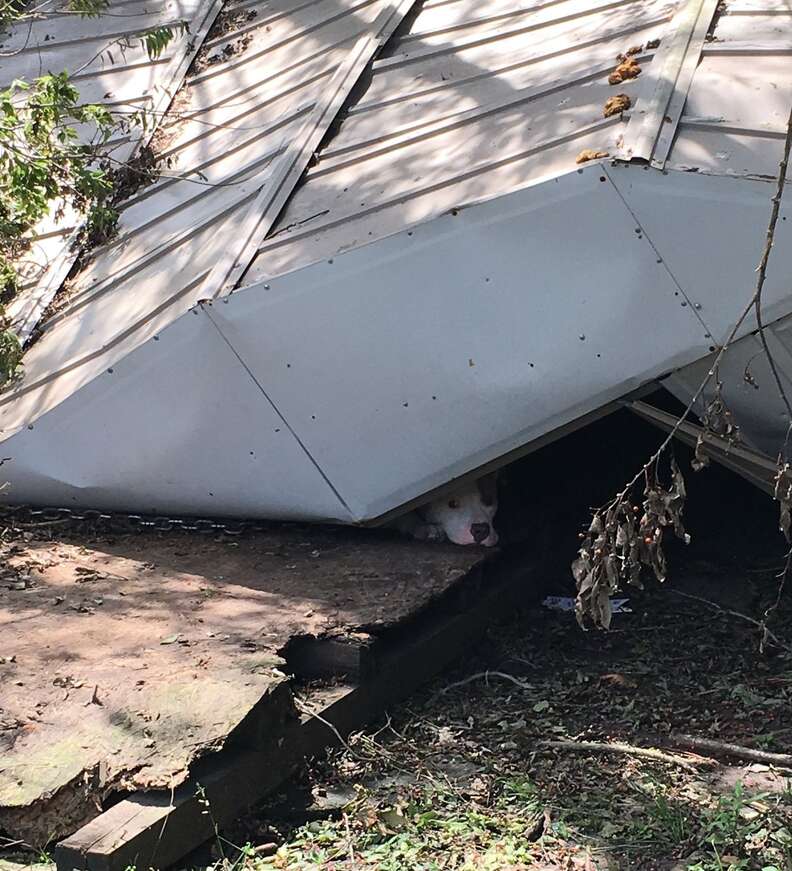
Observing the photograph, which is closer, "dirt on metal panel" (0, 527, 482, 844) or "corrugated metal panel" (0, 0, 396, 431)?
"dirt on metal panel" (0, 527, 482, 844)

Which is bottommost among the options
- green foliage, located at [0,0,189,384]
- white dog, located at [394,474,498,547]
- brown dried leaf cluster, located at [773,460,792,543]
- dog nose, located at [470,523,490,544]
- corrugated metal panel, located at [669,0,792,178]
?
dog nose, located at [470,523,490,544]

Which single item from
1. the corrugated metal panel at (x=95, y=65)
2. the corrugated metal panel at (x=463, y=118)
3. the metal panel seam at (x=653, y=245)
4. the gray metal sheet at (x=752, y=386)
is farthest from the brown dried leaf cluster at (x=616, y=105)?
the corrugated metal panel at (x=95, y=65)

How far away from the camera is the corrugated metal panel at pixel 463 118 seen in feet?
19.2

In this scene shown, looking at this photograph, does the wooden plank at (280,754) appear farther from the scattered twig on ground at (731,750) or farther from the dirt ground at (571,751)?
the scattered twig on ground at (731,750)

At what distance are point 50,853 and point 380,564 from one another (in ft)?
7.96

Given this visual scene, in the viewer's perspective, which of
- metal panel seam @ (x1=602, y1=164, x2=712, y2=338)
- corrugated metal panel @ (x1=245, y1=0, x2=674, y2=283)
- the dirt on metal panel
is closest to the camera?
the dirt on metal panel

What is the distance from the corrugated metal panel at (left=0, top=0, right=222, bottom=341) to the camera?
24.9ft

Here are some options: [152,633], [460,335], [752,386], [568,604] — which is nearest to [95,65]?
[460,335]

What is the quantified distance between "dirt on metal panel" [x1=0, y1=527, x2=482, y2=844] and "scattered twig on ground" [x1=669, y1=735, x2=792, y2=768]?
1248 millimetres

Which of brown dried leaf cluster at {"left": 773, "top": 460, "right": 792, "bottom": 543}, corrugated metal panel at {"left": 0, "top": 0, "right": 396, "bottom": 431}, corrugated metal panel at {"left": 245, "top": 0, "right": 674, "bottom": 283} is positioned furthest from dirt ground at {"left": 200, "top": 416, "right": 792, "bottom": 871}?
corrugated metal panel at {"left": 0, "top": 0, "right": 396, "bottom": 431}

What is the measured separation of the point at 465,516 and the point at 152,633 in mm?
1822

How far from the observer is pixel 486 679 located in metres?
5.42

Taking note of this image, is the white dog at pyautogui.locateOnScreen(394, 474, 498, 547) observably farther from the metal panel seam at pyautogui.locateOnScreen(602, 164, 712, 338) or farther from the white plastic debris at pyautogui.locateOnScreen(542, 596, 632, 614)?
the metal panel seam at pyautogui.locateOnScreen(602, 164, 712, 338)

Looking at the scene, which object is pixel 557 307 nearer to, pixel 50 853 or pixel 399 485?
pixel 399 485
